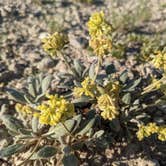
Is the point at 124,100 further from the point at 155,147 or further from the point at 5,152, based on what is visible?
the point at 5,152

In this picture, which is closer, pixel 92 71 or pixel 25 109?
pixel 25 109

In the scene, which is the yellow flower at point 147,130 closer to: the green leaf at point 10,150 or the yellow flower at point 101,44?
the yellow flower at point 101,44

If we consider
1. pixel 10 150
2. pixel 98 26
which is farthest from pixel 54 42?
pixel 10 150

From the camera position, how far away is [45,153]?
5297mm

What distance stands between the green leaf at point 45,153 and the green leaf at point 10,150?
0.95 feet

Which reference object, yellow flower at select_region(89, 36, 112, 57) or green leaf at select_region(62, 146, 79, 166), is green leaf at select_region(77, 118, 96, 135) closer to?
green leaf at select_region(62, 146, 79, 166)

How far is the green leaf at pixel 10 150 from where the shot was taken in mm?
5212

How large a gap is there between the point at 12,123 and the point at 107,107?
1.47m

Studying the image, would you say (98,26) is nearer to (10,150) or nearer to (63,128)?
(63,128)

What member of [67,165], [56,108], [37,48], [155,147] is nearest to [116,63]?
[37,48]

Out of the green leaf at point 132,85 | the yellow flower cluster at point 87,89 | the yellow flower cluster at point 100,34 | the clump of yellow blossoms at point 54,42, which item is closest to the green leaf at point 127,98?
the green leaf at point 132,85

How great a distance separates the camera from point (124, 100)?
5625 mm

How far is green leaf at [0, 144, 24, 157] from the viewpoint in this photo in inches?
205

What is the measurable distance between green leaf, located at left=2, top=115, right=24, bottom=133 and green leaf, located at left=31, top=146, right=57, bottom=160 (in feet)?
1.79
